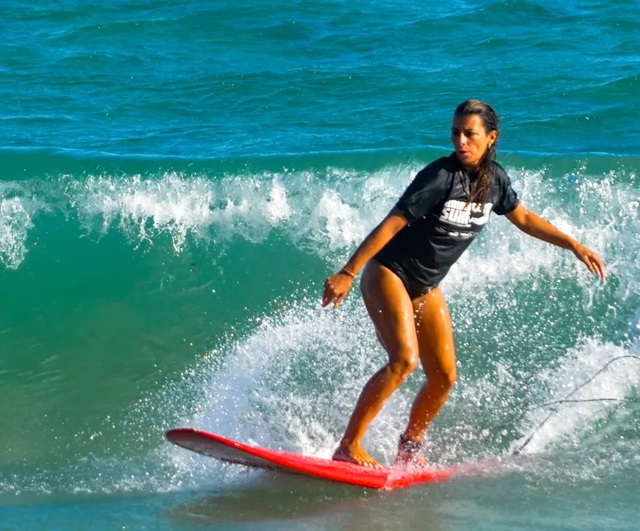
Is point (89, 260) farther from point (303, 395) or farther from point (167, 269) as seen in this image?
point (303, 395)

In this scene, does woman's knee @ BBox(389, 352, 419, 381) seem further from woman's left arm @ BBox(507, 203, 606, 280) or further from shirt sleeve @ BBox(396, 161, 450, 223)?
woman's left arm @ BBox(507, 203, 606, 280)

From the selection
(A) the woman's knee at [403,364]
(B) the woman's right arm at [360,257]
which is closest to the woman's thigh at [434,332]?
(A) the woman's knee at [403,364]

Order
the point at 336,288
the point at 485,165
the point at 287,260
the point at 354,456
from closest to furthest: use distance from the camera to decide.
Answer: the point at 336,288 → the point at 485,165 → the point at 354,456 → the point at 287,260

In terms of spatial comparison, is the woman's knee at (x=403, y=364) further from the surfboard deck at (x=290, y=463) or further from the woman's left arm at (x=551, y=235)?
the woman's left arm at (x=551, y=235)

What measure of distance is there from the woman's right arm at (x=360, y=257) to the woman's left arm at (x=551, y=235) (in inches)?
30.9

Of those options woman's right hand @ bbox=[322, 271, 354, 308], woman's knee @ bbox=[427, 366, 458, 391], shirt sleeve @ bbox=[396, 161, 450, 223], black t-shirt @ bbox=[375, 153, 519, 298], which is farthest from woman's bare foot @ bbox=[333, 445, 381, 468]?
shirt sleeve @ bbox=[396, 161, 450, 223]

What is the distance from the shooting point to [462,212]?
17.4 ft

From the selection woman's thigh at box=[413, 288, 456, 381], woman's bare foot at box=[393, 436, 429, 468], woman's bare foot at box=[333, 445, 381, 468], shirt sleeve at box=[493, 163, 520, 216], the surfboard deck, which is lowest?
the surfboard deck

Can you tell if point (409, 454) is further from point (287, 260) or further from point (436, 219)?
point (287, 260)

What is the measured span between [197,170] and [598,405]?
4176 mm

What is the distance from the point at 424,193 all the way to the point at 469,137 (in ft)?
1.09

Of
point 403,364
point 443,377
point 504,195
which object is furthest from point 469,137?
point 443,377

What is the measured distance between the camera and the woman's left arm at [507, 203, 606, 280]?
562cm

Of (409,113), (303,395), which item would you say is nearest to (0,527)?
(303,395)
